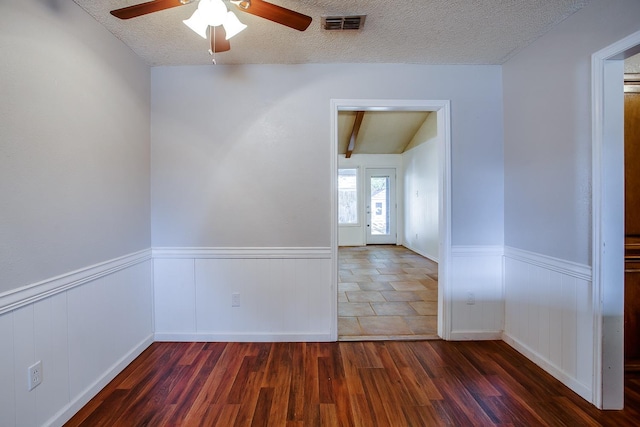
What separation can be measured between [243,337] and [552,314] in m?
2.48

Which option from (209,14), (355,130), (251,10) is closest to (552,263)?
(251,10)

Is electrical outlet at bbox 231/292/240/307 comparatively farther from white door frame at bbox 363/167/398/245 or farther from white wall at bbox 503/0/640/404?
white door frame at bbox 363/167/398/245

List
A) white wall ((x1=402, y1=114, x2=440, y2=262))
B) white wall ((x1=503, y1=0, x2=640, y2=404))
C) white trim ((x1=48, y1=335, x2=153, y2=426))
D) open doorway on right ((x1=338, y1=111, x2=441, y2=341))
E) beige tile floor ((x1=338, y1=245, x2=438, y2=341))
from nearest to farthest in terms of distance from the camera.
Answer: white trim ((x1=48, y1=335, x2=153, y2=426)), white wall ((x1=503, y1=0, x2=640, y2=404)), beige tile floor ((x1=338, y1=245, x2=438, y2=341)), open doorway on right ((x1=338, y1=111, x2=441, y2=341)), white wall ((x1=402, y1=114, x2=440, y2=262))

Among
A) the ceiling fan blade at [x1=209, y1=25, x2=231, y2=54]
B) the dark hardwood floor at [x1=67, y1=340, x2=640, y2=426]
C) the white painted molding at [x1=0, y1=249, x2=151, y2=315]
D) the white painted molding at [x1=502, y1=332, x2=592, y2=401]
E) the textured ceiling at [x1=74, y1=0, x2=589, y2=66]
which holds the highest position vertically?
the textured ceiling at [x1=74, y1=0, x2=589, y2=66]

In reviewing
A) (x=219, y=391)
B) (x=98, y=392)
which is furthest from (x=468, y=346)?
(x=98, y=392)

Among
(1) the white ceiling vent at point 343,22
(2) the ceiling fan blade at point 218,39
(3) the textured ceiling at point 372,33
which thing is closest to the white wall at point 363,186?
(3) the textured ceiling at point 372,33

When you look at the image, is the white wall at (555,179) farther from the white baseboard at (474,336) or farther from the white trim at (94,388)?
the white trim at (94,388)

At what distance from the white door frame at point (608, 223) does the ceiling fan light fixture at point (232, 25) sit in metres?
2.13

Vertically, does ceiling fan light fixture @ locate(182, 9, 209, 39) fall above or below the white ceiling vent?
below

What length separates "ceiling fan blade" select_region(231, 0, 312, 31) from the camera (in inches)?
50.8

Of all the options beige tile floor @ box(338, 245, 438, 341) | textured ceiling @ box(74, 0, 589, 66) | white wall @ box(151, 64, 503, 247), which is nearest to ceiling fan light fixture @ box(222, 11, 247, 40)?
textured ceiling @ box(74, 0, 589, 66)

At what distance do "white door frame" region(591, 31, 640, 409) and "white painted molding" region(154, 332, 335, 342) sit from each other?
1.85 meters

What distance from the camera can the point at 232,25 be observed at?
1398 mm

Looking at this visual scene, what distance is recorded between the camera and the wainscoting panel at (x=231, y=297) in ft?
7.95
